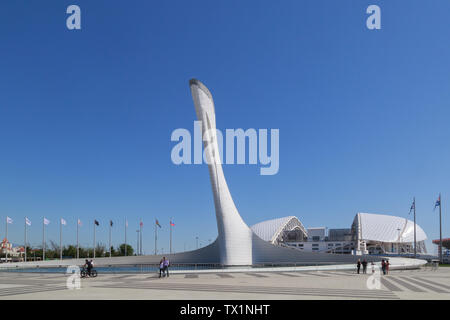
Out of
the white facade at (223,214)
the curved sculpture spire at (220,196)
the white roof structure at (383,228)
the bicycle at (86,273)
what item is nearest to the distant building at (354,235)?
the white roof structure at (383,228)

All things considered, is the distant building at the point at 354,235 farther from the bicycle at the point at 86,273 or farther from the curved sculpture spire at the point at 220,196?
the bicycle at the point at 86,273

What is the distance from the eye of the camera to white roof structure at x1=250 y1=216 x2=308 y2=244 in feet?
Answer: 222

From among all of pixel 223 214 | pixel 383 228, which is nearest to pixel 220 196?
pixel 223 214

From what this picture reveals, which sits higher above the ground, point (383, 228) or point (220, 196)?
point (220, 196)

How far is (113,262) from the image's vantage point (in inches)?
1775

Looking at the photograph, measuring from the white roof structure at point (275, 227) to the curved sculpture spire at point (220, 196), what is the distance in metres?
29.9

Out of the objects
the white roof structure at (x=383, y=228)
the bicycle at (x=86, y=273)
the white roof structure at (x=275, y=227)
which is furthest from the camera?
the white roof structure at (x=275, y=227)

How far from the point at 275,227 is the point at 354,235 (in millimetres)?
13869

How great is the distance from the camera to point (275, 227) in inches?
2753

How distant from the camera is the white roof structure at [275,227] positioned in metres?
67.8

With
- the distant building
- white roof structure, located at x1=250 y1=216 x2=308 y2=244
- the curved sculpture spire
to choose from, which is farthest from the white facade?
white roof structure, located at x1=250 y1=216 x2=308 y2=244

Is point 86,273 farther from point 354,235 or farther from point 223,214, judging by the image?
point 354,235
